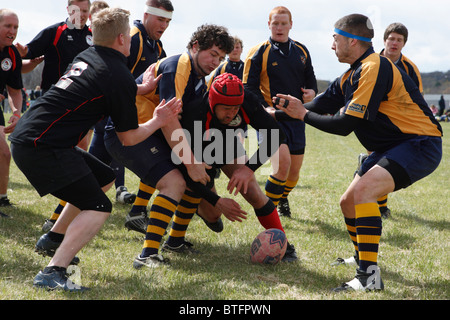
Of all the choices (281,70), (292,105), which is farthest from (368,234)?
(281,70)

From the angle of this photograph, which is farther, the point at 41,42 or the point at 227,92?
the point at 41,42

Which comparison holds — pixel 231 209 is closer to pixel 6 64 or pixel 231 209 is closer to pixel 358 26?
pixel 358 26

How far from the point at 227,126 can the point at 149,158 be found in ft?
2.68

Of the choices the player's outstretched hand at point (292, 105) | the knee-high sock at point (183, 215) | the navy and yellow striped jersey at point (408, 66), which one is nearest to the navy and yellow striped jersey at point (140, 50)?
the knee-high sock at point (183, 215)

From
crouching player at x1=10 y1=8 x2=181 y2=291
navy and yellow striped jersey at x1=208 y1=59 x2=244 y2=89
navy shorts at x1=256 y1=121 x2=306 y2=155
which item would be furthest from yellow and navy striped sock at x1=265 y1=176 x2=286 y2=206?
navy and yellow striped jersey at x1=208 y1=59 x2=244 y2=89

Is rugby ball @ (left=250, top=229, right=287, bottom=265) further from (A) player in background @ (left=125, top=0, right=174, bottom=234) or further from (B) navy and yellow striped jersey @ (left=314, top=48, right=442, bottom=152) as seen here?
(A) player in background @ (left=125, top=0, right=174, bottom=234)

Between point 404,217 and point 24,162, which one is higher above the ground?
point 24,162

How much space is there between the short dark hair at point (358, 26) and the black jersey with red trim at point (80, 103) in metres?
1.85

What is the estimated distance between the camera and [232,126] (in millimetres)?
4676

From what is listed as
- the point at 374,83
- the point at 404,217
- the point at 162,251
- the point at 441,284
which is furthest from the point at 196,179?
the point at 404,217

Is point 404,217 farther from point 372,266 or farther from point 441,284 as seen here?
point 372,266

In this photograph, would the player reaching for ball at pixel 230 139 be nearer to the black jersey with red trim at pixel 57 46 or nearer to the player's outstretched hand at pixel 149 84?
the player's outstretched hand at pixel 149 84

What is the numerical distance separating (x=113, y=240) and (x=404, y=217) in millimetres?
4017

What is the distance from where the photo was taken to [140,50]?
6113 mm
